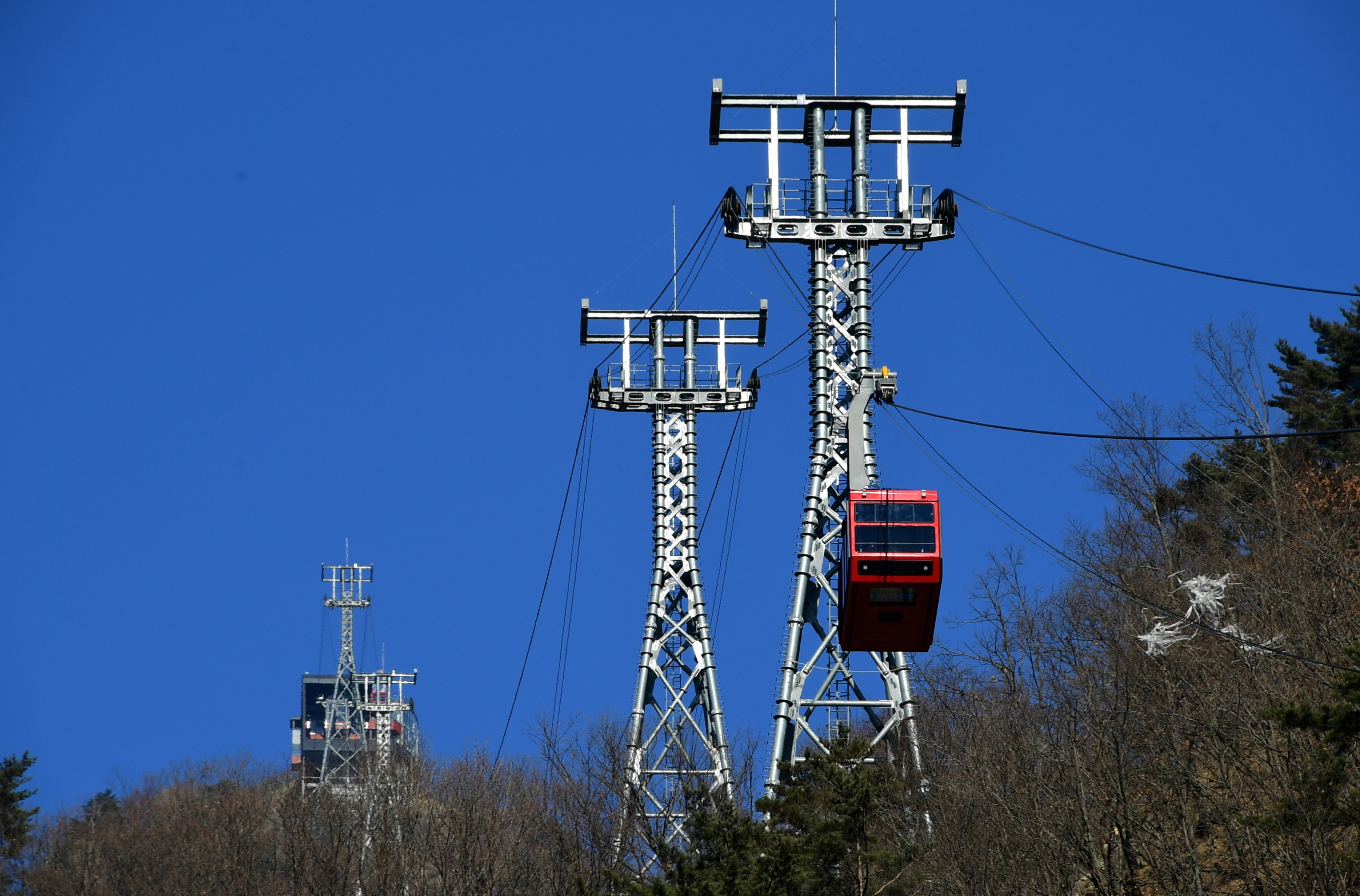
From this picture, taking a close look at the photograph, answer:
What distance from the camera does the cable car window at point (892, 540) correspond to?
30.6 meters

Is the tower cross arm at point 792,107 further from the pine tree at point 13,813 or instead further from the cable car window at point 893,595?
the pine tree at point 13,813

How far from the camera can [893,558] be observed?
101 feet

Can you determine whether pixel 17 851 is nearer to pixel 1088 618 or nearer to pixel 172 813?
pixel 172 813

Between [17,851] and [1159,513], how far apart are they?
55540 mm

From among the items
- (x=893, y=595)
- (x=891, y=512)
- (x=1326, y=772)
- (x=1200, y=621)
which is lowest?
(x=1326, y=772)

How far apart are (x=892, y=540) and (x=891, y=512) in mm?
457

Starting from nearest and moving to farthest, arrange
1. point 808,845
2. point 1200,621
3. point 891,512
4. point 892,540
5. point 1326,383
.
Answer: point 892,540 < point 891,512 < point 808,845 < point 1200,621 < point 1326,383

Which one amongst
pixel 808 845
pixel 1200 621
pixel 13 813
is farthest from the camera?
pixel 13 813

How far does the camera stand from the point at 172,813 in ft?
302

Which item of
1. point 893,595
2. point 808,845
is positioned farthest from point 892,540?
point 808,845

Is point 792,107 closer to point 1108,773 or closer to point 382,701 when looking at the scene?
point 1108,773

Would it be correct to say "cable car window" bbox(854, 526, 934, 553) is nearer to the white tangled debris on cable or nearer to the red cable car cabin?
the red cable car cabin

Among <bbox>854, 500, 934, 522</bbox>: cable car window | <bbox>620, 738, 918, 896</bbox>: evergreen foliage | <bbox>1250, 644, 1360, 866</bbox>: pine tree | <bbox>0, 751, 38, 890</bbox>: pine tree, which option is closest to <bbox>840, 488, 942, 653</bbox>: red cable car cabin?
<bbox>854, 500, 934, 522</bbox>: cable car window

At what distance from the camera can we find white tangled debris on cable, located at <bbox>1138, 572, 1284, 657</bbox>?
128 ft
